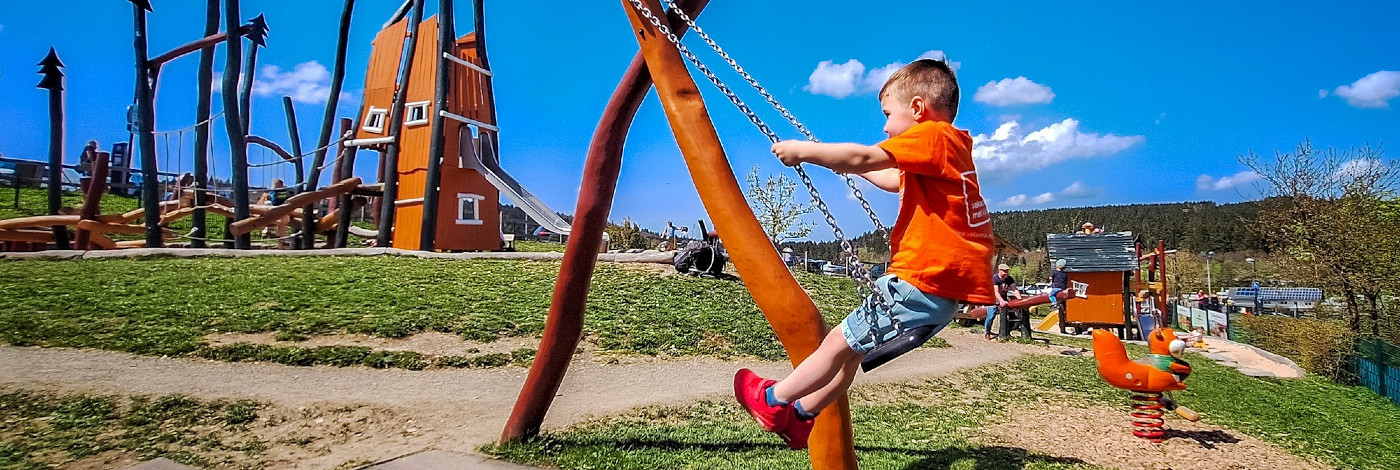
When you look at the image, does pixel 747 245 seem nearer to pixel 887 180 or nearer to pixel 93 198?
pixel 887 180

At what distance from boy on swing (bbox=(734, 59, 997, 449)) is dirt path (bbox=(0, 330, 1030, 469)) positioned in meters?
2.82

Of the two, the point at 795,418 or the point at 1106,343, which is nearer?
the point at 795,418

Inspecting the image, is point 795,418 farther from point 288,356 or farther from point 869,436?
point 288,356

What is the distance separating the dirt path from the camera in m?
4.63

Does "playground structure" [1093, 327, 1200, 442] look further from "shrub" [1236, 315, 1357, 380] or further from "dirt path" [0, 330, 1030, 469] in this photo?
"shrub" [1236, 315, 1357, 380]

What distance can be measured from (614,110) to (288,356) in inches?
202

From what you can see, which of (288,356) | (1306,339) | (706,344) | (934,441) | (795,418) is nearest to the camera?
(795,418)

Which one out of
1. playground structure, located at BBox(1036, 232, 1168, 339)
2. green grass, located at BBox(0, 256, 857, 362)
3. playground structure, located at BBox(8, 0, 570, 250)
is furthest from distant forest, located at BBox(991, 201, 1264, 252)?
green grass, located at BBox(0, 256, 857, 362)

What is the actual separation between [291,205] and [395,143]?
2749 millimetres

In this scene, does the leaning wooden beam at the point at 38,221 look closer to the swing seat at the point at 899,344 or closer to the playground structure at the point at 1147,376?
the swing seat at the point at 899,344

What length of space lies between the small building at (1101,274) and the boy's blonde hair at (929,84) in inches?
655

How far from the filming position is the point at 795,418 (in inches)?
98.0

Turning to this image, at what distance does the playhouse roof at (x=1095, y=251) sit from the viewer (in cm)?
1723

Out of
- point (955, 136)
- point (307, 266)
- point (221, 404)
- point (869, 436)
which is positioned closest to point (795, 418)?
point (955, 136)
